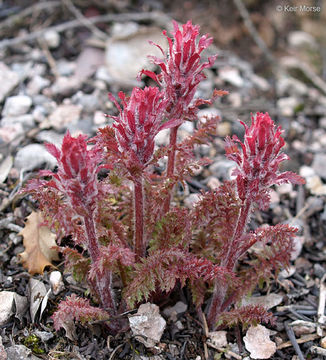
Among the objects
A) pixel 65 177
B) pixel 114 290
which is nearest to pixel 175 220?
pixel 114 290

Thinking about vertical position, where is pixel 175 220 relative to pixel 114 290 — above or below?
above

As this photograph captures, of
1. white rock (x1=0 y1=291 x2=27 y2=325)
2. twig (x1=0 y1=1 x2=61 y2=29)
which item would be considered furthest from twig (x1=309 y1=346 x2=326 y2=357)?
twig (x1=0 y1=1 x2=61 y2=29)

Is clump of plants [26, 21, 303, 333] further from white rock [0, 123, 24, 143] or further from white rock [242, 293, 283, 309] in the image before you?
white rock [0, 123, 24, 143]

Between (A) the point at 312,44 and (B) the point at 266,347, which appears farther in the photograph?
(A) the point at 312,44

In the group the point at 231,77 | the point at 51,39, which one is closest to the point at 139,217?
the point at 231,77

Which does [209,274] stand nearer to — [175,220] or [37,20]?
[175,220]

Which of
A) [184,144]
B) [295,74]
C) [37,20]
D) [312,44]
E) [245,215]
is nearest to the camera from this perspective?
[245,215]

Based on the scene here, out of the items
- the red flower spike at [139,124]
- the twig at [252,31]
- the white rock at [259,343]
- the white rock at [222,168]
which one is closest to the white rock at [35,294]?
the red flower spike at [139,124]
